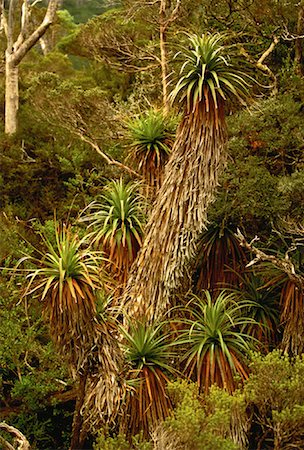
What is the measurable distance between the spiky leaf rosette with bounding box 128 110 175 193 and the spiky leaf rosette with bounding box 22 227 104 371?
2.80m

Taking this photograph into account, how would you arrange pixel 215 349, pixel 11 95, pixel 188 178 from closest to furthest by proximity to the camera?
1. pixel 215 349
2. pixel 188 178
3. pixel 11 95

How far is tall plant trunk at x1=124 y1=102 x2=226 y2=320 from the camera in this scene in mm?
8156

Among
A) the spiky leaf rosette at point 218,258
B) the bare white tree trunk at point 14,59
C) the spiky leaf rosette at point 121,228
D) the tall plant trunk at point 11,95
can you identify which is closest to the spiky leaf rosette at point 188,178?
the spiky leaf rosette at point 121,228

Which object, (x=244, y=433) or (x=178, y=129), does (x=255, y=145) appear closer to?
(x=178, y=129)

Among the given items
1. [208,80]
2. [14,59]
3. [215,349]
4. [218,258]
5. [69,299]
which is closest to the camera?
[69,299]

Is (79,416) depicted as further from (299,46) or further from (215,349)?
(299,46)

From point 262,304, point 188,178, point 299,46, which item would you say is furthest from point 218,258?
point 299,46

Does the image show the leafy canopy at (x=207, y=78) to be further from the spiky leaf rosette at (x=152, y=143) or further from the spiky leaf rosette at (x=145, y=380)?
the spiky leaf rosette at (x=145, y=380)

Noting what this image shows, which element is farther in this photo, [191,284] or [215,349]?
[191,284]

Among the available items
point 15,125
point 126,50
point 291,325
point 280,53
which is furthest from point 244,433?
point 15,125

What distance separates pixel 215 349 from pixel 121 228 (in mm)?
1939

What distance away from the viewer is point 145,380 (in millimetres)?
7406

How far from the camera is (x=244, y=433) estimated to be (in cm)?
687

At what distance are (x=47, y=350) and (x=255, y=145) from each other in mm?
3715
